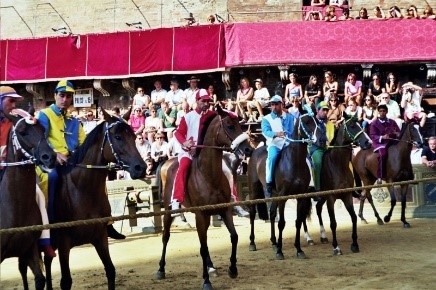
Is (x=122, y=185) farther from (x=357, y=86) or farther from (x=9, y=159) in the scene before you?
(x=9, y=159)

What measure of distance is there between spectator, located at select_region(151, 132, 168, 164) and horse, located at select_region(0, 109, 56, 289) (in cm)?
1250

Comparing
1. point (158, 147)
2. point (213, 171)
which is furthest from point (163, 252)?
point (158, 147)

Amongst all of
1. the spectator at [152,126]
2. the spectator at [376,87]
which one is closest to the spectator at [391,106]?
the spectator at [376,87]

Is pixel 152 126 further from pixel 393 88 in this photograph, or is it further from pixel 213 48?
pixel 393 88

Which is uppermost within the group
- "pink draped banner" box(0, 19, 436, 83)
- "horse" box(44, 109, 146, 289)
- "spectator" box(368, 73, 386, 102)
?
"pink draped banner" box(0, 19, 436, 83)

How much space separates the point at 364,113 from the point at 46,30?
47.6 feet

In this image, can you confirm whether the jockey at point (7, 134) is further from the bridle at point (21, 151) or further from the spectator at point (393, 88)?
the spectator at point (393, 88)

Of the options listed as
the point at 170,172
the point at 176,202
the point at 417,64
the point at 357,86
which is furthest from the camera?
the point at 417,64

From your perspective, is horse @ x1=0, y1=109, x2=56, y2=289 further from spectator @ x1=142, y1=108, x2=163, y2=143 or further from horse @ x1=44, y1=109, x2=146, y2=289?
spectator @ x1=142, y1=108, x2=163, y2=143

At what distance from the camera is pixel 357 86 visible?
2375 cm

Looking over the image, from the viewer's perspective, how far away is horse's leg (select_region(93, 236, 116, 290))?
30.3 ft

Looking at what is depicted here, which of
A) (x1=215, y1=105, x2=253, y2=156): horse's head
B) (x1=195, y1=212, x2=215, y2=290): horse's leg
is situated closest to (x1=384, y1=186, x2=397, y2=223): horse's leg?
(x1=215, y1=105, x2=253, y2=156): horse's head

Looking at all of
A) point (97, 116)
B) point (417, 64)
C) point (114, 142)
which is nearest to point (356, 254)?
point (114, 142)

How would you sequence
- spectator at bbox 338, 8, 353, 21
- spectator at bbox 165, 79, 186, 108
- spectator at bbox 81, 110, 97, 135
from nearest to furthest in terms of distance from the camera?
spectator at bbox 81, 110, 97, 135 → spectator at bbox 165, 79, 186, 108 → spectator at bbox 338, 8, 353, 21
